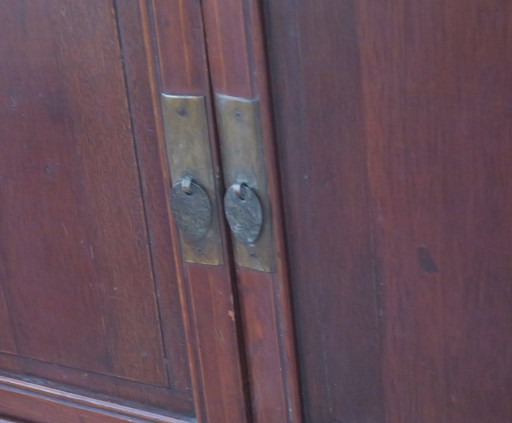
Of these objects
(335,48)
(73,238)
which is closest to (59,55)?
(73,238)

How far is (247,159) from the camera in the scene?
2.66ft

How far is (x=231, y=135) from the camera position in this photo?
81 centimetres

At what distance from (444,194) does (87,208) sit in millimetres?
436

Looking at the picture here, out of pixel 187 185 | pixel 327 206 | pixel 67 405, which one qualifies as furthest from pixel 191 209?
pixel 67 405

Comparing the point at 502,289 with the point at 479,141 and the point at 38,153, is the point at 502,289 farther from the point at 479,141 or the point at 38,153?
the point at 38,153

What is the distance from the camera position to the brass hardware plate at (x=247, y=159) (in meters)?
0.80

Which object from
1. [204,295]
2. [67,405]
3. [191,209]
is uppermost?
[191,209]

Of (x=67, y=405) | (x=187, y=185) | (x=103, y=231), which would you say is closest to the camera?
(x=187, y=185)

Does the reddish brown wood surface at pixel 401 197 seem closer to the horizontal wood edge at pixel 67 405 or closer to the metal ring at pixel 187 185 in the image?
the metal ring at pixel 187 185

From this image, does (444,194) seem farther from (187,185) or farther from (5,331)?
(5,331)

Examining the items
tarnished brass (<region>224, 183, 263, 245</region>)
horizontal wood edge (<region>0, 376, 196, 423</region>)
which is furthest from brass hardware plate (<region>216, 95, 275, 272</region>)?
horizontal wood edge (<region>0, 376, 196, 423</region>)

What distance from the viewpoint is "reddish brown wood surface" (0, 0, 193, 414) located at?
90 cm

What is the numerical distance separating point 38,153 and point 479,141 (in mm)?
526

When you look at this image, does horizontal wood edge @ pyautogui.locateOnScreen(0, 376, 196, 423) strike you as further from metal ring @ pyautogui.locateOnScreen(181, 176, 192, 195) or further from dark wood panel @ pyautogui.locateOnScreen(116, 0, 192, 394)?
metal ring @ pyautogui.locateOnScreen(181, 176, 192, 195)
